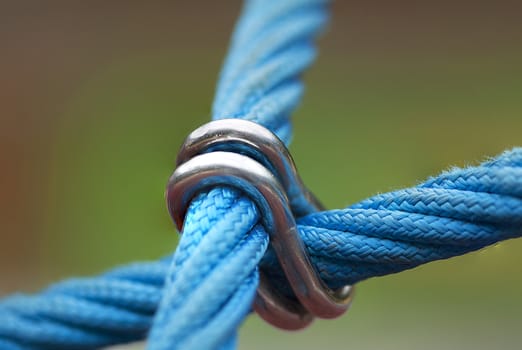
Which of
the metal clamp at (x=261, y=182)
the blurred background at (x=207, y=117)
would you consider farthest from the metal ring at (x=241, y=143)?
the blurred background at (x=207, y=117)

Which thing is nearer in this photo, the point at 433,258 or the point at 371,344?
the point at 433,258

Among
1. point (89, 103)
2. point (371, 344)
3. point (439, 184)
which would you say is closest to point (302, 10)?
point (439, 184)

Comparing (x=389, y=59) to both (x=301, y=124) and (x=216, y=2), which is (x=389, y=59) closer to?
(x=301, y=124)

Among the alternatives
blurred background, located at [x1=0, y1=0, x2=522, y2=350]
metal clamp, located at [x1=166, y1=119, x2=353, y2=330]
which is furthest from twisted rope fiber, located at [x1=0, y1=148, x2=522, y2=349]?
blurred background, located at [x1=0, y1=0, x2=522, y2=350]

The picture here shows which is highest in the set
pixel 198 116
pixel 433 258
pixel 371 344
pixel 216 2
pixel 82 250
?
pixel 216 2

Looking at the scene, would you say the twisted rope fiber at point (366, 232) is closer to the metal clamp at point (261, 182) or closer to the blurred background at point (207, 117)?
the metal clamp at point (261, 182)

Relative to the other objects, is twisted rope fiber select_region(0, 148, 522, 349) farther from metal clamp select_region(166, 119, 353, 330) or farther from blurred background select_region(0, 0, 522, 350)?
blurred background select_region(0, 0, 522, 350)
